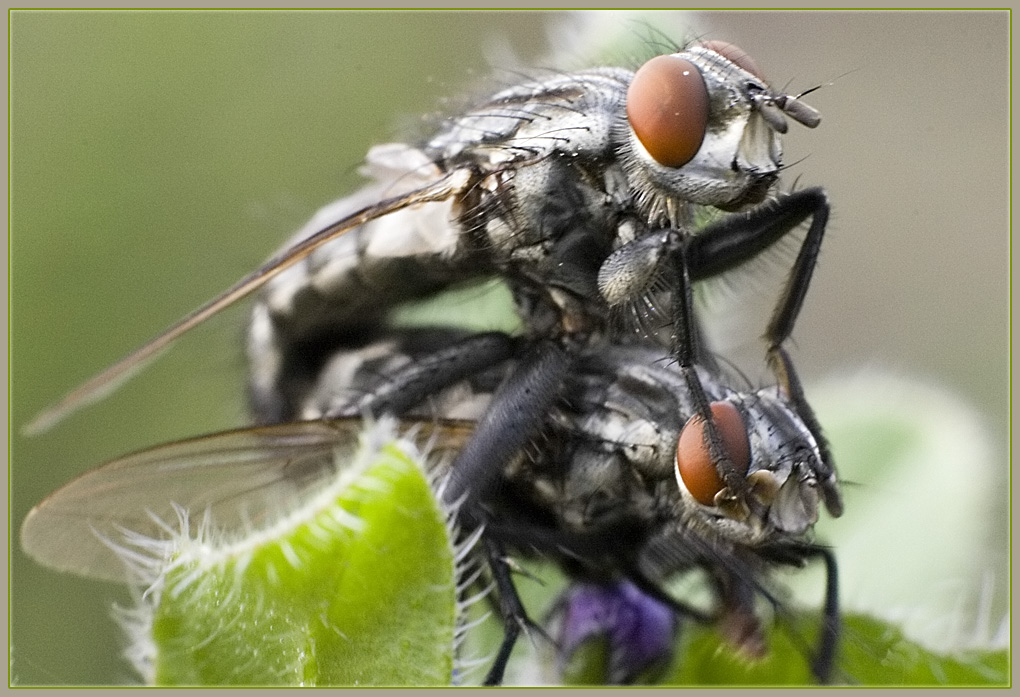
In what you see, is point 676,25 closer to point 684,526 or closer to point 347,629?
point 684,526

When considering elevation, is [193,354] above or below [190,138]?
below

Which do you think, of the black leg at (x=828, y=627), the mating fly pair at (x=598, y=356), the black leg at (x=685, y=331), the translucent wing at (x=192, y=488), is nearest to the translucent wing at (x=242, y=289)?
the mating fly pair at (x=598, y=356)

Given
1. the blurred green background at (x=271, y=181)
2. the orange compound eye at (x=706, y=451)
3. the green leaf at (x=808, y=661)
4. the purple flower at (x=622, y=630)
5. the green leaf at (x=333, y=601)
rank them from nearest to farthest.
A: the green leaf at (x=333, y=601) → the orange compound eye at (x=706, y=451) → the green leaf at (x=808, y=661) → the purple flower at (x=622, y=630) → the blurred green background at (x=271, y=181)

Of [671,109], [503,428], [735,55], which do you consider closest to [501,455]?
[503,428]

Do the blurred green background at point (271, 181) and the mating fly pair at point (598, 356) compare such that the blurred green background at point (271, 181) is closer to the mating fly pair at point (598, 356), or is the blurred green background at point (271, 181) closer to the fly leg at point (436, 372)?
the mating fly pair at point (598, 356)

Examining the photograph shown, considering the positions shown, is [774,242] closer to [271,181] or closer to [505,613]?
[505,613]

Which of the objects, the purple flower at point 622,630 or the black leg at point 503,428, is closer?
the black leg at point 503,428

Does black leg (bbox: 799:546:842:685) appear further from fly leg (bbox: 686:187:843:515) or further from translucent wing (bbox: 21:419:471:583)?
translucent wing (bbox: 21:419:471:583)

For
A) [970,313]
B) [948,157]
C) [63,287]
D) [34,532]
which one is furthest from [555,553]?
[948,157]
